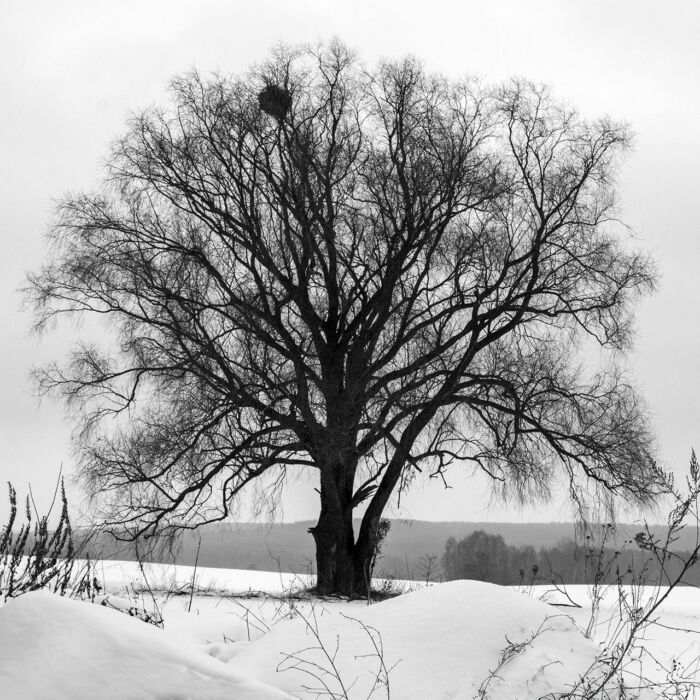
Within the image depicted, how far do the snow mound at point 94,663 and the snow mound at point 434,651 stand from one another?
730mm

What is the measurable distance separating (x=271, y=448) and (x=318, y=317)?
241 centimetres

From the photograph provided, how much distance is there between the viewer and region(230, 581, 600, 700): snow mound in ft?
11.6

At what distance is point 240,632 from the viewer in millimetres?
5859

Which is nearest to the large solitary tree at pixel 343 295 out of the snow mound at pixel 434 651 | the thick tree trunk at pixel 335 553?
the thick tree trunk at pixel 335 553

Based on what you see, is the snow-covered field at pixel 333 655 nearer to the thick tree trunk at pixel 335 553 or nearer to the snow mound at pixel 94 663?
the snow mound at pixel 94 663

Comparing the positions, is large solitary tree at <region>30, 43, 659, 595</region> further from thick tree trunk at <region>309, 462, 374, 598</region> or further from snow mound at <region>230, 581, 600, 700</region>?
snow mound at <region>230, 581, 600, 700</region>

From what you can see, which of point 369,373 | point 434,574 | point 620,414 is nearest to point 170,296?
point 369,373

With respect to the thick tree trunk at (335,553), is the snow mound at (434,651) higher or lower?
lower

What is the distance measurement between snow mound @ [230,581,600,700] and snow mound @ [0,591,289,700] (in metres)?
0.73

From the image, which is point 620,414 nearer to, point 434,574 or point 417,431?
point 417,431

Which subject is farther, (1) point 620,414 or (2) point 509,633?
(1) point 620,414

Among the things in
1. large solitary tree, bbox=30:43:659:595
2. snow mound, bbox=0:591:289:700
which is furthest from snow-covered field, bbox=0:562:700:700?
large solitary tree, bbox=30:43:659:595

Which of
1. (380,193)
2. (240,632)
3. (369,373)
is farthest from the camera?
(380,193)

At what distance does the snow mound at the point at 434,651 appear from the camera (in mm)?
3521
